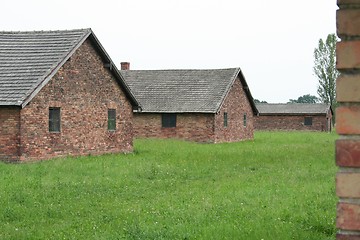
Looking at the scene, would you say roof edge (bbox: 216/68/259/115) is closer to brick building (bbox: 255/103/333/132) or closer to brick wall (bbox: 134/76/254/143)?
brick wall (bbox: 134/76/254/143)

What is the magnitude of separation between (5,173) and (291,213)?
9.73 m

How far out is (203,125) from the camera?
3588 centimetres

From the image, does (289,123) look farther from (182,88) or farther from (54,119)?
(54,119)

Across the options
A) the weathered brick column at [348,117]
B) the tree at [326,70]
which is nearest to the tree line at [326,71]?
the tree at [326,70]

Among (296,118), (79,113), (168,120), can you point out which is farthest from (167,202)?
(296,118)

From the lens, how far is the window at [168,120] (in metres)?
37.2

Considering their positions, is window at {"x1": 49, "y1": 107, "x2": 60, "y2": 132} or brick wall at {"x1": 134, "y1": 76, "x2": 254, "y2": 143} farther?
brick wall at {"x1": 134, "y1": 76, "x2": 254, "y2": 143}

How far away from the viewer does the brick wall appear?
35.8m

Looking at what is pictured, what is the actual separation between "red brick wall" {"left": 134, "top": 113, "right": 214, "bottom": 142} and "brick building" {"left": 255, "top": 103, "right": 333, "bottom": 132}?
31528 millimetres

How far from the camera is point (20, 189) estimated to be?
1262cm

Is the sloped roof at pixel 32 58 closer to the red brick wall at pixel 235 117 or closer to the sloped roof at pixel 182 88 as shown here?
the sloped roof at pixel 182 88

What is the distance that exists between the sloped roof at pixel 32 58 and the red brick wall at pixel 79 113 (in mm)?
475

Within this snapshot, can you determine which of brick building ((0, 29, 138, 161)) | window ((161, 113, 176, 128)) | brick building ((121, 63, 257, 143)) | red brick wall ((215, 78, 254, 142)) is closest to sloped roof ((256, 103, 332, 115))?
red brick wall ((215, 78, 254, 142))

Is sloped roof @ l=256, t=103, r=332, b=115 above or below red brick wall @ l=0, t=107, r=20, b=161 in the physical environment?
above
